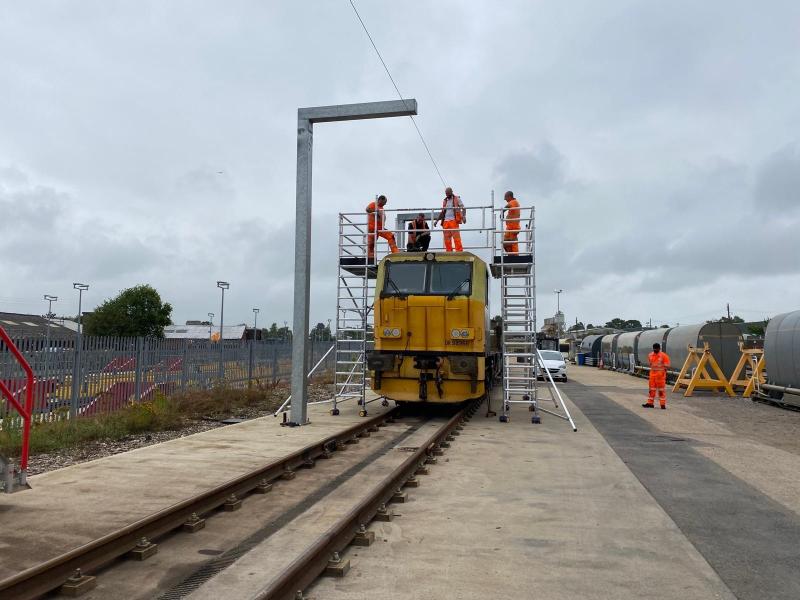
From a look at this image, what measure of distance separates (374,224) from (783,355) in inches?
474

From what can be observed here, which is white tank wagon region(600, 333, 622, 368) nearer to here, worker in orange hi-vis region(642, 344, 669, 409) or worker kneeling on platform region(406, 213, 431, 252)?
worker in orange hi-vis region(642, 344, 669, 409)

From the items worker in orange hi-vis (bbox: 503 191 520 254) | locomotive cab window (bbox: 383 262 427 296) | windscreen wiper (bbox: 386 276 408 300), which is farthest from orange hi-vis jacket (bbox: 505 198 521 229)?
windscreen wiper (bbox: 386 276 408 300)

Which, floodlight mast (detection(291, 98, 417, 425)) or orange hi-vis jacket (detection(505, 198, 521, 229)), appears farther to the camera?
orange hi-vis jacket (detection(505, 198, 521, 229))

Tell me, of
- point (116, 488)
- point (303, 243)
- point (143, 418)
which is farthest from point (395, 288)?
point (116, 488)

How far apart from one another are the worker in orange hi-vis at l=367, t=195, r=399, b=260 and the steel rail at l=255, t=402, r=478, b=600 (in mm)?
7480

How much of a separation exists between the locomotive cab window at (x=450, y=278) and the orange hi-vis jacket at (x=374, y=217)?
2.12m

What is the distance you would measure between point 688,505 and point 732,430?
23.3 feet

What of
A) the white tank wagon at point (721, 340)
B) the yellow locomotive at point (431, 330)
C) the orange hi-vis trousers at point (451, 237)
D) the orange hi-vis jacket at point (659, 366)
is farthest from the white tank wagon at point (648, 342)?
the yellow locomotive at point (431, 330)

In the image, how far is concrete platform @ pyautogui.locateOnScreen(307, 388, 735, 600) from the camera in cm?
392

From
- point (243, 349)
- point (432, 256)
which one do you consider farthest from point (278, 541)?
point (243, 349)

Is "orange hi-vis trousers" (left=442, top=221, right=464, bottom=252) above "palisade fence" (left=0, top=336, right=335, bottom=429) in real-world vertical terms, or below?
above

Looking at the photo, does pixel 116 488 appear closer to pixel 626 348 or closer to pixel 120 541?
pixel 120 541

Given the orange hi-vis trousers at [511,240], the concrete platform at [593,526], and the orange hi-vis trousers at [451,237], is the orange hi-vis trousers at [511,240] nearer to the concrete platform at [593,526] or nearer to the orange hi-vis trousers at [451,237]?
the orange hi-vis trousers at [451,237]

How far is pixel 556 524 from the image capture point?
534 centimetres
